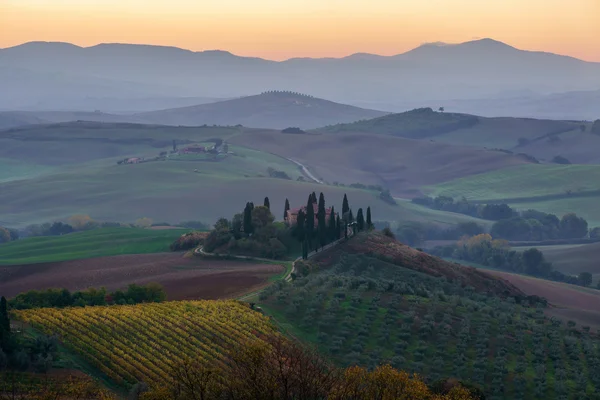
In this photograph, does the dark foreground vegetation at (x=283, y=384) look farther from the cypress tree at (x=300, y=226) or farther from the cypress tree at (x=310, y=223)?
the cypress tree at (x=310, y=223)

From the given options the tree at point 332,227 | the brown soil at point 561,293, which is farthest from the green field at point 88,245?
the brown soil at point 561,293

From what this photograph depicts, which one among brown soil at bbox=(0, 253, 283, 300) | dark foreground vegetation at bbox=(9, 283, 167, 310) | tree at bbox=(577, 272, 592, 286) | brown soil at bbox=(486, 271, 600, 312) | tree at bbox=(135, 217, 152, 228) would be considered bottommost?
tree at bbox=(577, 272, 592, 286)

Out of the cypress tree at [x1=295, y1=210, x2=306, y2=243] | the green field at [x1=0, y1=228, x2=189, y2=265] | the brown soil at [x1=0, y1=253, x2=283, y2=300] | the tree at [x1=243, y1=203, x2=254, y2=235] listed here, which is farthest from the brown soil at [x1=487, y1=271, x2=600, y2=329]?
the green field at [x1=0, y1=228, x2=189, y2=265]

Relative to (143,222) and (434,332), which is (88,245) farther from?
(434,332)

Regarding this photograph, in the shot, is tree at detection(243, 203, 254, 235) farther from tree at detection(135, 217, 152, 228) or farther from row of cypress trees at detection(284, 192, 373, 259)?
tree at detection(135, 217, 152, 228)

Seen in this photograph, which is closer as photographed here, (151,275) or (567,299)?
(151,275)

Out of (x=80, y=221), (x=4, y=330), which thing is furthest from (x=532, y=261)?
(x=4, y=330)

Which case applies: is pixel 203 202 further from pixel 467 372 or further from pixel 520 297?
pixel 467 372
